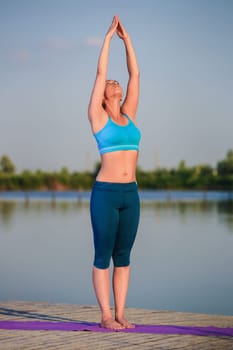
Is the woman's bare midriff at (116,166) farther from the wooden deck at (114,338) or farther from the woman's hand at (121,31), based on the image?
the wooden deck at (114,338)

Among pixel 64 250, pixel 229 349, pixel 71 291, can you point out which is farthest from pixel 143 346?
pixel 64 250

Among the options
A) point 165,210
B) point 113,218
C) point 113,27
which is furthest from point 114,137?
point 165,210

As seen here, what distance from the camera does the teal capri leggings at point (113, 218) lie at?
5.51 meters

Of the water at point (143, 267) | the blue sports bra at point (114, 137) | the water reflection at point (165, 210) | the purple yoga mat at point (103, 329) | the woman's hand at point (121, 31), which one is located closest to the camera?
the blue sports bra at point (114, 137)

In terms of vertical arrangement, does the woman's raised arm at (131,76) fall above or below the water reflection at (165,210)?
above

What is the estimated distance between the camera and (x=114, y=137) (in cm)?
549

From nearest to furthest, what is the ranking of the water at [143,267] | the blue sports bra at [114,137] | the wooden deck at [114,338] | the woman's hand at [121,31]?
the wooden deck at [114,338]
the blue sports bra at [114,137]
the woman's hand at [121,31]
the water at [143,267]

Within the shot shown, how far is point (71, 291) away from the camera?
12.1m

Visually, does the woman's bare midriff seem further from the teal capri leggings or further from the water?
the water

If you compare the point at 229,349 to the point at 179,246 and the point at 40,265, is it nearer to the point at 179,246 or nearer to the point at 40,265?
the point at 40,265

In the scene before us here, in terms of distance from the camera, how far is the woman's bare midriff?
5.52m

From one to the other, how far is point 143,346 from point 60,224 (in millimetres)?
24192

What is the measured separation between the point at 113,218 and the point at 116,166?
368 mm

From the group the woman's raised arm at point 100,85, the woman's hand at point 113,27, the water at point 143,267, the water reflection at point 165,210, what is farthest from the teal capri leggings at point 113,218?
the water reflection at point 165,210
